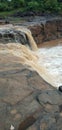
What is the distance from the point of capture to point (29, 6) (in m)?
28.9

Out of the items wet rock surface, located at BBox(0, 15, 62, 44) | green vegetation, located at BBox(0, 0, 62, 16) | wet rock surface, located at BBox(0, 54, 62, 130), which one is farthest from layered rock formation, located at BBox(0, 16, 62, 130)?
green vegetation, located at BBox(0, 0, 62, 16)

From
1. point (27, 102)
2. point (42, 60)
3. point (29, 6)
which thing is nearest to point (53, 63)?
point (42, 60)

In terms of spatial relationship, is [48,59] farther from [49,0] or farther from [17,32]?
[49,0]

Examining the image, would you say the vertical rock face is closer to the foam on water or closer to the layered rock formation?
the foam on water

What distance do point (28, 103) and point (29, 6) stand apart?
23776 mm

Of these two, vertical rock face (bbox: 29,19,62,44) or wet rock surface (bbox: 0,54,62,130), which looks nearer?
wet rock surface (bbox: 0,54,62,130)

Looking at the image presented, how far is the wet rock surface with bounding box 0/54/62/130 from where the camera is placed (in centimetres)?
524

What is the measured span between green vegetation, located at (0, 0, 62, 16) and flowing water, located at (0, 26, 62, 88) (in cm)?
951

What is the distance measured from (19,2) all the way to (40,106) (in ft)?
83.3

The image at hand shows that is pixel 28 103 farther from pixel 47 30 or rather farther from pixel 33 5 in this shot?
pixel 33 5

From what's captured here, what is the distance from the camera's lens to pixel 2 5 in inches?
1184

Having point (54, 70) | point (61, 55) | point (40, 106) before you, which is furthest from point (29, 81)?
point (61, 55)

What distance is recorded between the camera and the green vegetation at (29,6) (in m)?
28.6

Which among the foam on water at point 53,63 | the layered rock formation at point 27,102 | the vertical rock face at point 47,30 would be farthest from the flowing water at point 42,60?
the vertical rock face at point 47,30
